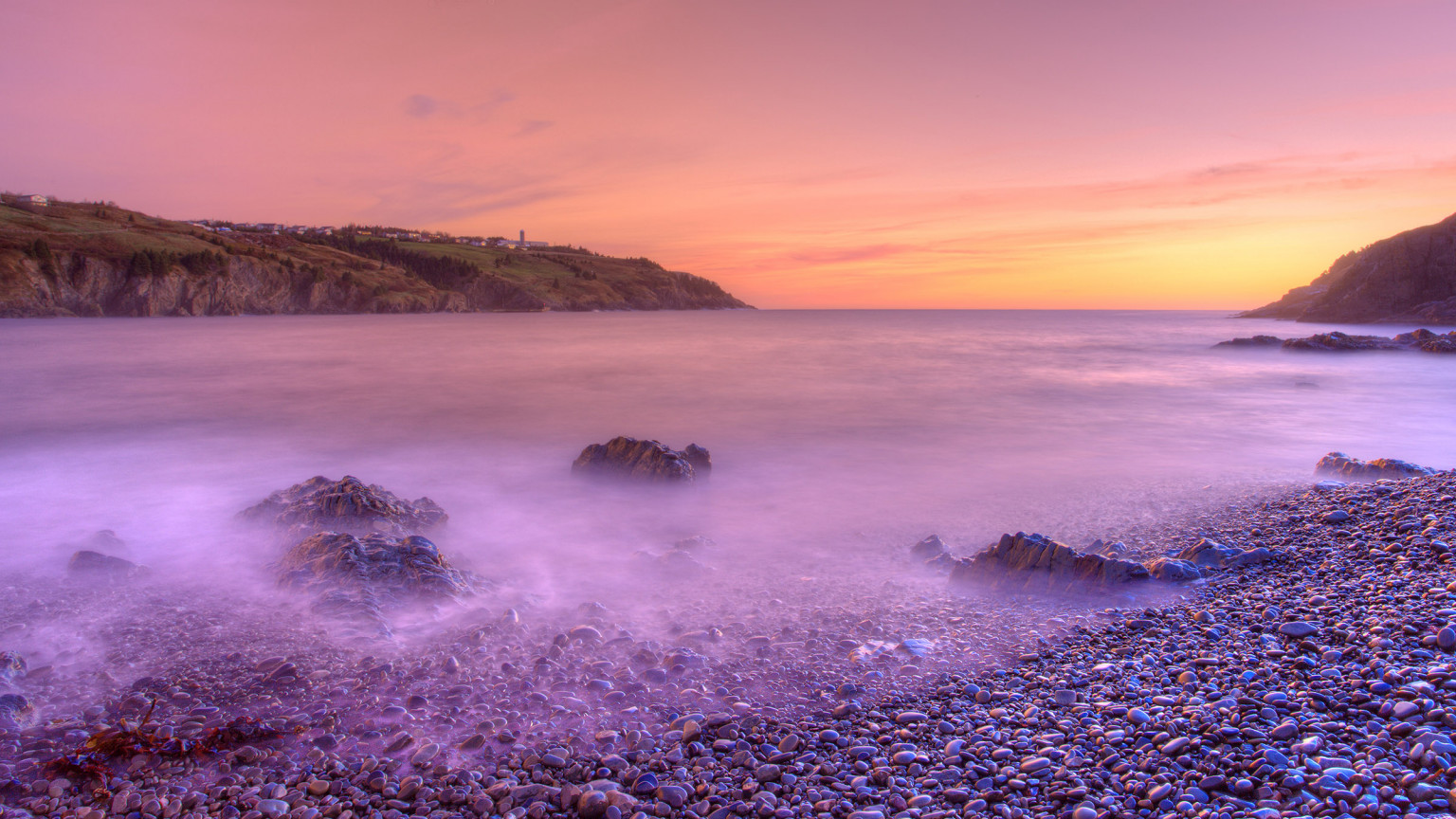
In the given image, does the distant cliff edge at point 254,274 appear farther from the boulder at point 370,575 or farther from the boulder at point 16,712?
the boulder at point 16,712

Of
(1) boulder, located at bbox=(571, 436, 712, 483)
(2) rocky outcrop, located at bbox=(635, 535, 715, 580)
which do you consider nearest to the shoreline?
(2) rocky outcrop, located at bbox=(635, 535, 715, 580)

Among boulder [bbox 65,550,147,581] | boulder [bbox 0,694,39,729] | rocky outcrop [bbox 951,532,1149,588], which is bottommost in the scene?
boulder [bbox 0,694,39,729]

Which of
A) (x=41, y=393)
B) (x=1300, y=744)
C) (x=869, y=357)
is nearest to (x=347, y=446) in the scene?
(x=41, y=393)

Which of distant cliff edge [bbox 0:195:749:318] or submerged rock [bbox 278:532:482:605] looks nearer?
submerged rock [bbox 278:532:482:605]

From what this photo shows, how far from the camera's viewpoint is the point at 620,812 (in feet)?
10.1

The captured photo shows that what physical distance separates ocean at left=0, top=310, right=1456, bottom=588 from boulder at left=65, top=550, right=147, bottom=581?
435mm

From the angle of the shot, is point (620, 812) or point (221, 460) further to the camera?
point (221, 460)

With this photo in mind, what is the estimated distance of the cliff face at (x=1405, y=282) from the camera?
47156 mm

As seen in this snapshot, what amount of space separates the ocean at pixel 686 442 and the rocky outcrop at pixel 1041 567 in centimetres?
123

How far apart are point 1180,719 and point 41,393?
80.6ft

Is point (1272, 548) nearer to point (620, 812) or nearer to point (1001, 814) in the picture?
point (1001, 814)

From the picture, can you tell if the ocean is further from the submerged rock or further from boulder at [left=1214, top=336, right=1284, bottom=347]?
boulder at [left=1214, top=336, right=1284, bottom=347]

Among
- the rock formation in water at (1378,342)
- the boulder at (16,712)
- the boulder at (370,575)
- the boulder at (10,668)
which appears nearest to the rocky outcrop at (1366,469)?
the boulder at (370,575)

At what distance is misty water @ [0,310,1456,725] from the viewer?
589 cm
